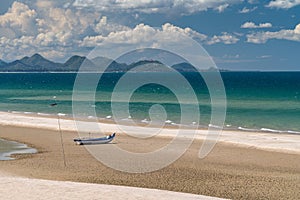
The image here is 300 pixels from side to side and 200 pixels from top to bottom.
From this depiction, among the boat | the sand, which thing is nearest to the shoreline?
the boat

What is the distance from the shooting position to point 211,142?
126ft

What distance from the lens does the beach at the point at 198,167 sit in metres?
22.7

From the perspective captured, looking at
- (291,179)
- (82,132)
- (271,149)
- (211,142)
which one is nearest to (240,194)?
(291,179)

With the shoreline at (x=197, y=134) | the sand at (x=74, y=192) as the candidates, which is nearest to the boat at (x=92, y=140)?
the shoreline at (x=197, y=134)

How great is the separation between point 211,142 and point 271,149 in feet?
16.8

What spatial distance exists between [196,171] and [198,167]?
1.47m

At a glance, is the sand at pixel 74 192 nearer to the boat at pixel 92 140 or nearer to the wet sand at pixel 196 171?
the wet sand at pixel 196 171

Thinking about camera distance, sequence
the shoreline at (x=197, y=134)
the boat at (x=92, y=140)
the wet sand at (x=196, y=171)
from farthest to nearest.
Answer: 1. the boat at (x=92, y=140)
2. the shoreline at (x=197, y=134)
3. the wet sand at (x=196, y=171)

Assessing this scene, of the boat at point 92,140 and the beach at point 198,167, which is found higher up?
the boat at point 92,140

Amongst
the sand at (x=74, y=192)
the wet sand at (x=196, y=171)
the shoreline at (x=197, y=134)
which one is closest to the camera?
the sand at (x=74, y=192)

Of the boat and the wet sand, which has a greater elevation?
the boat

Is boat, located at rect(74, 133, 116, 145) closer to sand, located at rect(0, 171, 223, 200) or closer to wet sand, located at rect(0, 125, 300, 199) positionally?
wet sand, located at rect(0, 125, 300, 199)

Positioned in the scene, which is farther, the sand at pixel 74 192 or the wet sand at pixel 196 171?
the wet sand at pixel 196 171

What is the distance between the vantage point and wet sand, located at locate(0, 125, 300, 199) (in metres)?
22.5
